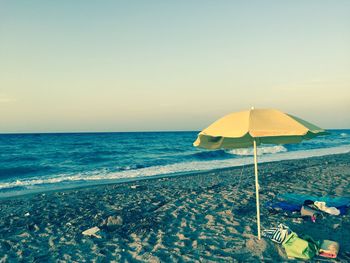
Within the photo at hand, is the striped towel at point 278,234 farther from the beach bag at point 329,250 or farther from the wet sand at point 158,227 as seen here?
the beach bag at point 329,250

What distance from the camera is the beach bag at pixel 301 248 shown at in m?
4.89

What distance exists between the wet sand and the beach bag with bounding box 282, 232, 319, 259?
0.17 metres

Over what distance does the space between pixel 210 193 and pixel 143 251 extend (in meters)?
5.11

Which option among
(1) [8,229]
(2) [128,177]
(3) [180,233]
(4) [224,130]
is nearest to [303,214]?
(3) [180,233]

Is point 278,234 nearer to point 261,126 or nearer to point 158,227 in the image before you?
point 261,126

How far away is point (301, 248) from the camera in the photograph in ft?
16.2

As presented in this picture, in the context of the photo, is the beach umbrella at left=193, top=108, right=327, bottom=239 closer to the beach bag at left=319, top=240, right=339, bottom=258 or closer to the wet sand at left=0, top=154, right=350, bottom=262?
the wet sand at left=0, top=154, right=350, bottom=262

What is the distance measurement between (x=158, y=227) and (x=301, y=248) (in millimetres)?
3228

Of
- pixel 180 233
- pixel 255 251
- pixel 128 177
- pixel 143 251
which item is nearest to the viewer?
pixel 255 251

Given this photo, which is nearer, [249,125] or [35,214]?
[249,125]

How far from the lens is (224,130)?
4875mm

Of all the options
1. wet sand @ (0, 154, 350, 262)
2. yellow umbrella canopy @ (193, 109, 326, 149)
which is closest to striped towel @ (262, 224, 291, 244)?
wet sand @ (0, 154, 350, 262)

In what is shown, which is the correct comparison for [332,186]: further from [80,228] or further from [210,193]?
[80,228]

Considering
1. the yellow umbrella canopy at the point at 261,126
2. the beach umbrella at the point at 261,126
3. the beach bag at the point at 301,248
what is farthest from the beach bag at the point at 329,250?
the yellow umbrella canopy at the point at 261,126
